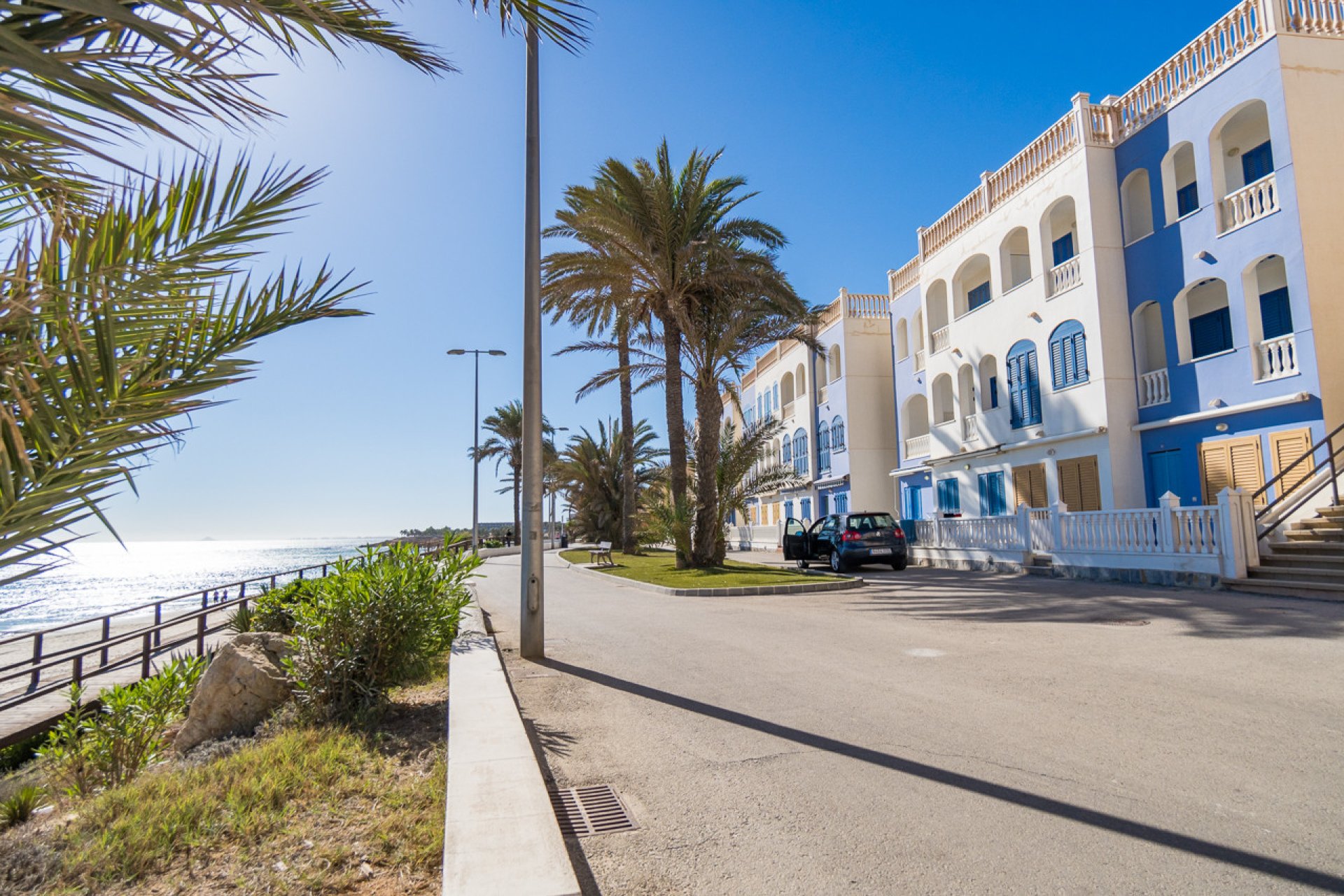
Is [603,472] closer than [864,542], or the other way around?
[864,542]

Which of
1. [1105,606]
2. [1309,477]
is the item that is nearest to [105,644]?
[1105,606]

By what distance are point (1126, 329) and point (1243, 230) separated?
3530 mm

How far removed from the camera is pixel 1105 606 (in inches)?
462

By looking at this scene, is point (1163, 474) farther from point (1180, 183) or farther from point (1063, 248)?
point (1063, 248)

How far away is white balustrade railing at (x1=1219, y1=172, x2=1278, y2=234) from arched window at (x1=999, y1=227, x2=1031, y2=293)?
231 inches

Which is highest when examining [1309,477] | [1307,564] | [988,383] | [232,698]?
[988,383]

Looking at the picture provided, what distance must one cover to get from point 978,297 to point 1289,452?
41.3 ft

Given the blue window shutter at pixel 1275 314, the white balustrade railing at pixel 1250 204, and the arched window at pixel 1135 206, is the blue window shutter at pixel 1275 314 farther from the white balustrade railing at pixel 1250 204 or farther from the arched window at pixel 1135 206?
the arched window at pixel 1135 206

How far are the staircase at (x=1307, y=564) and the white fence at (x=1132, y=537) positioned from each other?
288 mm

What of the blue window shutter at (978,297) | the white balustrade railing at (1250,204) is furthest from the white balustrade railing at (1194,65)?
the blue window shutter at (978,297)

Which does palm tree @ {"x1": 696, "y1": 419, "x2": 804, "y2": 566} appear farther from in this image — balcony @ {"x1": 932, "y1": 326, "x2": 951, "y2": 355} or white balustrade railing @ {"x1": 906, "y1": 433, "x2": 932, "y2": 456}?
balcony @ {"x1": 932, "y1": 326, "x2": 951, "y2": 355}

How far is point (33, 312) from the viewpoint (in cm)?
230

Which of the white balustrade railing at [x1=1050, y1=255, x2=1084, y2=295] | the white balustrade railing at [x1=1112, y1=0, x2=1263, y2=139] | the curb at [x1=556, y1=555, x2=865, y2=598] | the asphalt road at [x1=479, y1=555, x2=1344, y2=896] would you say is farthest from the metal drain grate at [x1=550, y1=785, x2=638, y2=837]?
the white balustrade railing at [x1=1050, y1=255, x2=1084, y2=295]

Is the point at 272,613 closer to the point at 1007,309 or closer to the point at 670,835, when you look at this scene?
the point at 670,835
